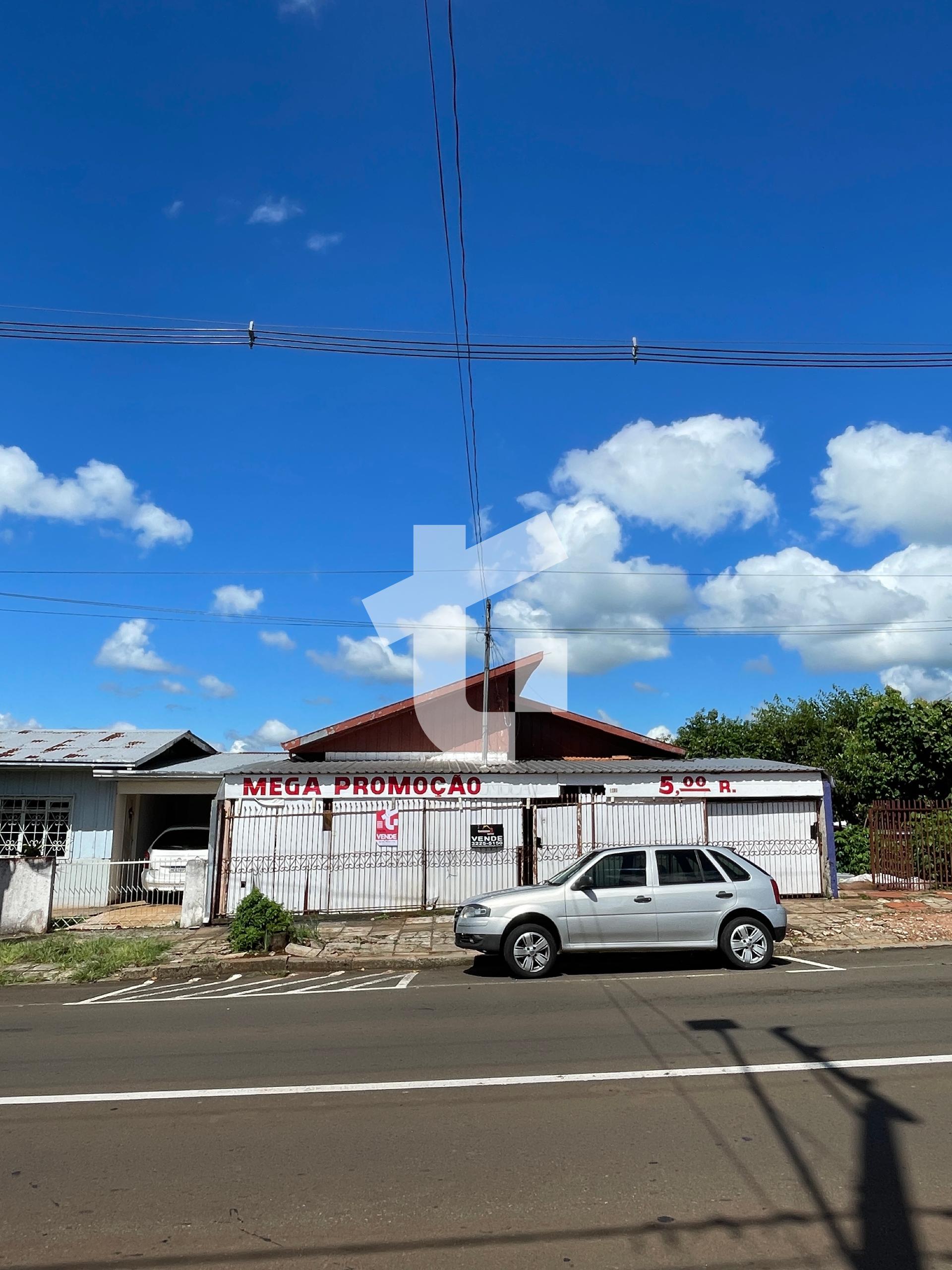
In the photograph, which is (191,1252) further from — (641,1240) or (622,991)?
(622,991)

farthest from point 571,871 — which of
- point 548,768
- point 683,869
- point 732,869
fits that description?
Result: point 548,768

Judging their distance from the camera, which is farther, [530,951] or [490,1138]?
[530,951]

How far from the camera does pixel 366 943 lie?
43.9ft

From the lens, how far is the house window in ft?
65.4

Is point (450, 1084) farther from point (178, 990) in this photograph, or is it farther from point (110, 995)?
point (110, 995)

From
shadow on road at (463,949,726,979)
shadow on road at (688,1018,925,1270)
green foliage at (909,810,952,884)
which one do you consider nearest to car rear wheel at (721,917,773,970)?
shadow on road at (463,949,726,979)

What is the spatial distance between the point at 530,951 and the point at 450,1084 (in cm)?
451

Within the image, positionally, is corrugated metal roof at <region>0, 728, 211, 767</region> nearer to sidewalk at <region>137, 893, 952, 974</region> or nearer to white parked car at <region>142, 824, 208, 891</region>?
white parked car at <region>142, 824, 208, 891</region>

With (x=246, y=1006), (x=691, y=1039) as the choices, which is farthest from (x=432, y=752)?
(x=691, y=1039)

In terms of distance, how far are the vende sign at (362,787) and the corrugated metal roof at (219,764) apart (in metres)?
0.57

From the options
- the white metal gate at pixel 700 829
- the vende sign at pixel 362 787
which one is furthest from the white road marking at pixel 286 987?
the white metal gate at pixel 700 829

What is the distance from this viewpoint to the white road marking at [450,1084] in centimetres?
604

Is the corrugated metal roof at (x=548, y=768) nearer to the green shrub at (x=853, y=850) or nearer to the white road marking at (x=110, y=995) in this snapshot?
the green shrub at (x=853, y=850)

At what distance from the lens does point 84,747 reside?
70.8 ft
